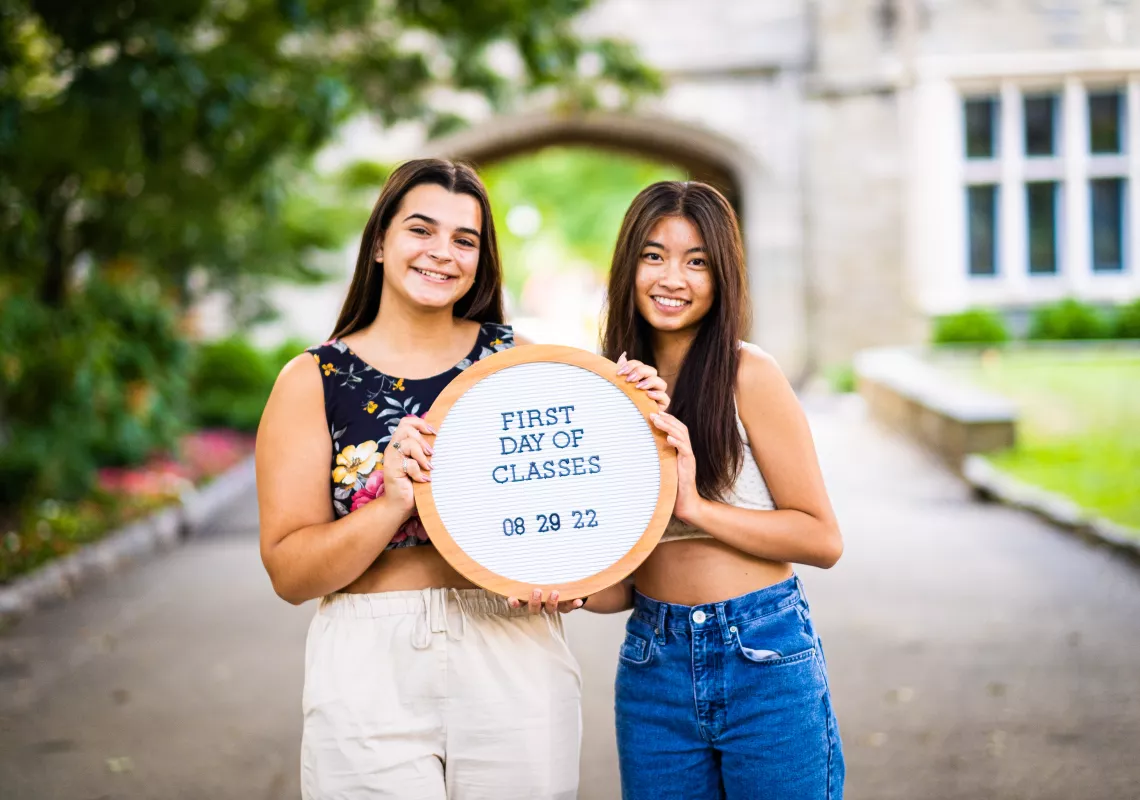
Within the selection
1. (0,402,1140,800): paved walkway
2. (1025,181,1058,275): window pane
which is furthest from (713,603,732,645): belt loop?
(1025,181,1058,275): window pane

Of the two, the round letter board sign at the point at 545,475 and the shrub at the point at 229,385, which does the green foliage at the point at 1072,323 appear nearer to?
the shrub at the point at 229,385

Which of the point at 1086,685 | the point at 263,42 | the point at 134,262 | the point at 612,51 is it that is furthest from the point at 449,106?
the point at 1086,685

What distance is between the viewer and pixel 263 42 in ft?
26.7

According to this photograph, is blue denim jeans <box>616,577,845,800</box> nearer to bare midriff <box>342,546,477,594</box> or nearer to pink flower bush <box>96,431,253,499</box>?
bare midriff <box>342,546,477,594</box>

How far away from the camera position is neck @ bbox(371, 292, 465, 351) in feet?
8.07

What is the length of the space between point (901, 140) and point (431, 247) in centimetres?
1673

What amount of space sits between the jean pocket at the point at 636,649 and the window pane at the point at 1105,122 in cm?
1753

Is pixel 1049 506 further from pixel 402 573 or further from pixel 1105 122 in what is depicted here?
pixel 1105 122

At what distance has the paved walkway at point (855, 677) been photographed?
14.3ft

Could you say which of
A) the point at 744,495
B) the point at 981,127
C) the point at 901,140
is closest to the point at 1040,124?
the point at 981,127

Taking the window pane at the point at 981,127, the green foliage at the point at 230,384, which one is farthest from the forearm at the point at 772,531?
the window pane at the point at 981,127

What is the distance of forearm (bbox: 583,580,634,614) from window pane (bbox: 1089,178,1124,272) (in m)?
17.3

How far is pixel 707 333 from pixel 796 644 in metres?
0.64

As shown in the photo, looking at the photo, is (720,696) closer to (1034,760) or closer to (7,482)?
(1034,760)
